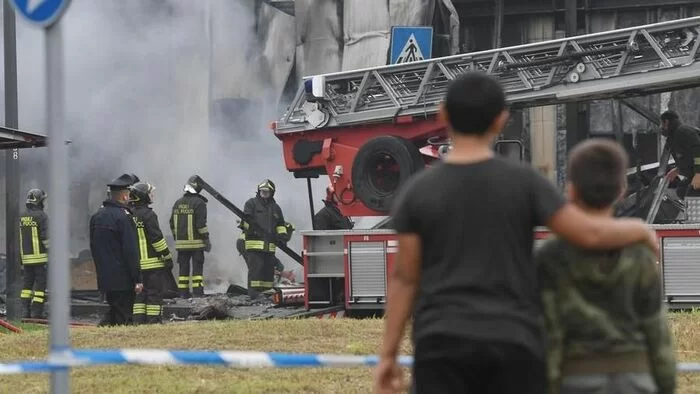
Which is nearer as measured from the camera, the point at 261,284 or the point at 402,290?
the point at 402,290

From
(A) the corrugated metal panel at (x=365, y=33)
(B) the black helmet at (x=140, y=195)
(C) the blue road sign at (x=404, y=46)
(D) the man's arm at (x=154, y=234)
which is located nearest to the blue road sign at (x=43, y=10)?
(D) the man's arm at (x=154, y=234)

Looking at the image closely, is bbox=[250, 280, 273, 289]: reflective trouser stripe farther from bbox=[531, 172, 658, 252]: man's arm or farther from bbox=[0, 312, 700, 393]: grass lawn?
bbox=[531, 172, 658, 252]: man's arm

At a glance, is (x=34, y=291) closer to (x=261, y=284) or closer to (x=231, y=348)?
(x=261, y=284)

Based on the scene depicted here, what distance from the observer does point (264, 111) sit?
22.5 m

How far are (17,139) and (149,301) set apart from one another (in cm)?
207

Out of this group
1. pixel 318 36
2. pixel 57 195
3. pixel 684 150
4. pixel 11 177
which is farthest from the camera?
pixel 318 36

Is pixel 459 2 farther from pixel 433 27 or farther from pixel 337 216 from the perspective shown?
pixel 337 216

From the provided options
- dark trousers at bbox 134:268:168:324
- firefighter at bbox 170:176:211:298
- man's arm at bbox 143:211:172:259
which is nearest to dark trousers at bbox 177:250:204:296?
firefighter at bbox 170:176:211:298

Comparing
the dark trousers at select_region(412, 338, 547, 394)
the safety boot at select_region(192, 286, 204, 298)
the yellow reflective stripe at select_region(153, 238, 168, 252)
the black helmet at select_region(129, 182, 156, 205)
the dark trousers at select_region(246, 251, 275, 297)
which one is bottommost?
the safety boot at select_region(192, 286, 204, 298)

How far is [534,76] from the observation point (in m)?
13.6

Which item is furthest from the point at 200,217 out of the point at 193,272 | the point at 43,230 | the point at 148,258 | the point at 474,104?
the point at 474,104

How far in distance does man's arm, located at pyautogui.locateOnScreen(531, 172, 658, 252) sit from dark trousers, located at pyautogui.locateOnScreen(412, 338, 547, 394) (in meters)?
0.33

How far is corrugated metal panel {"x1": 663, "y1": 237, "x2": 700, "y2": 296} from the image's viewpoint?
11.4m

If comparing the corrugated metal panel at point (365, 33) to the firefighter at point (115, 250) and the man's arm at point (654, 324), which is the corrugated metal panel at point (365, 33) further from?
the man's arm at point (654, 324)
